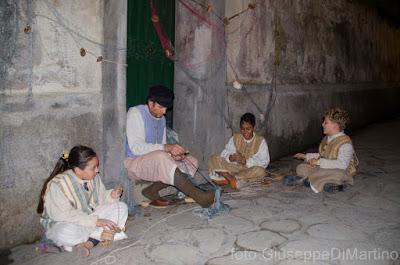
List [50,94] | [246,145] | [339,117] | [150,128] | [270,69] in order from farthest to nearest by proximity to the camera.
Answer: [270,69], [246,145], [339,117], [150,128], [50,94]

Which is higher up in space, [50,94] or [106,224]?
[50,94]

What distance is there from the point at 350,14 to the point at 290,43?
4.70 m

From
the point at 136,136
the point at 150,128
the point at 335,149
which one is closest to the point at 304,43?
the point at 335,149

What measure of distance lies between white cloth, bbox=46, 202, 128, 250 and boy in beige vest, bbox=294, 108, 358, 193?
10.2 ft

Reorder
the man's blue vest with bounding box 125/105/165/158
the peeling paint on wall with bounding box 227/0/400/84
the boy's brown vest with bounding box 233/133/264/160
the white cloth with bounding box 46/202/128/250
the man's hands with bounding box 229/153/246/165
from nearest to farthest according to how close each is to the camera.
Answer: the white cloth with bounding box 46/202/128/250
the man's blue vest with bounding box 125/105/165/158
the man's hands with bounding box 229/153/246/165
the boy's brown vest with bounding box 233/133/264/160
the peeling paint on wall with bounding box 227/0/400/84

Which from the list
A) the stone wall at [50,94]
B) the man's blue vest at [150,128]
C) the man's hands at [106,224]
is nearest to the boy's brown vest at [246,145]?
the man's blue vest at [150,128]

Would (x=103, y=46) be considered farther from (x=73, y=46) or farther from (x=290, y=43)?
(x=290, y=43)

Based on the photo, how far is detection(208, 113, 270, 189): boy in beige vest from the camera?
6012 mm

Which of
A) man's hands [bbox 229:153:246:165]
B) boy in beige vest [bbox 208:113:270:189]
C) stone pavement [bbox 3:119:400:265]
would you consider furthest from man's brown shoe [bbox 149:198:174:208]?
man's hands [bbox 229:153:246:165]

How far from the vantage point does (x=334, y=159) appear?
5672mm

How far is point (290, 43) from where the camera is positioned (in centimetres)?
827

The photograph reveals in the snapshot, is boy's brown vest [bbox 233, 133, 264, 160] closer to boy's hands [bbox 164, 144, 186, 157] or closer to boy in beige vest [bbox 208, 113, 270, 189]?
boy in beige vest [bbox 208, 113, 270, 189]

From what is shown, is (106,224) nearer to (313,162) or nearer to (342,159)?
(313,162)

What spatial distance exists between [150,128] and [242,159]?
5.56 feet
